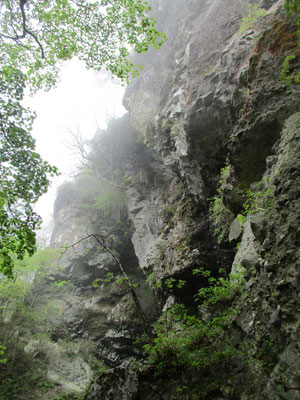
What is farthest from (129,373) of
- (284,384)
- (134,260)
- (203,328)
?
(134,260)

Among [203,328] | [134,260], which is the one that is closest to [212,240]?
[203,328]

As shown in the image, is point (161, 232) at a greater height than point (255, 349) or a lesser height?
greater

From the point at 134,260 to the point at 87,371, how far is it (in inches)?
266

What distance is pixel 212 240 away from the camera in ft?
31.1

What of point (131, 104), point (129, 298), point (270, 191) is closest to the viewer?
point (270, 191)

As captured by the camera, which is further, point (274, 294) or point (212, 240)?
point (212, 240)

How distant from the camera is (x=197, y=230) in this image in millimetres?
9984

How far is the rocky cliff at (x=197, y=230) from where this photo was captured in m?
4.07

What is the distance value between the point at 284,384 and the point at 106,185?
18.7 meters

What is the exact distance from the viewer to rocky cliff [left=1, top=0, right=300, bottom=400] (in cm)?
407

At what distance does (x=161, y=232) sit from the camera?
1259 centimetres

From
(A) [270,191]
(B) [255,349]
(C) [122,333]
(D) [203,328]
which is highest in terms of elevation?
(A) [270,191]

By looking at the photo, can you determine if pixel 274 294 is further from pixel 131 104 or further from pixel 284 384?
pixel 131 104

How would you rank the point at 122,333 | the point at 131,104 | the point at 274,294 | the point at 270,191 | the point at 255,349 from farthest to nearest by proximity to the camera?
the point at 131,104
the point at 122,333
the point at 270,191
the point at 255,349
the point at 274,294
